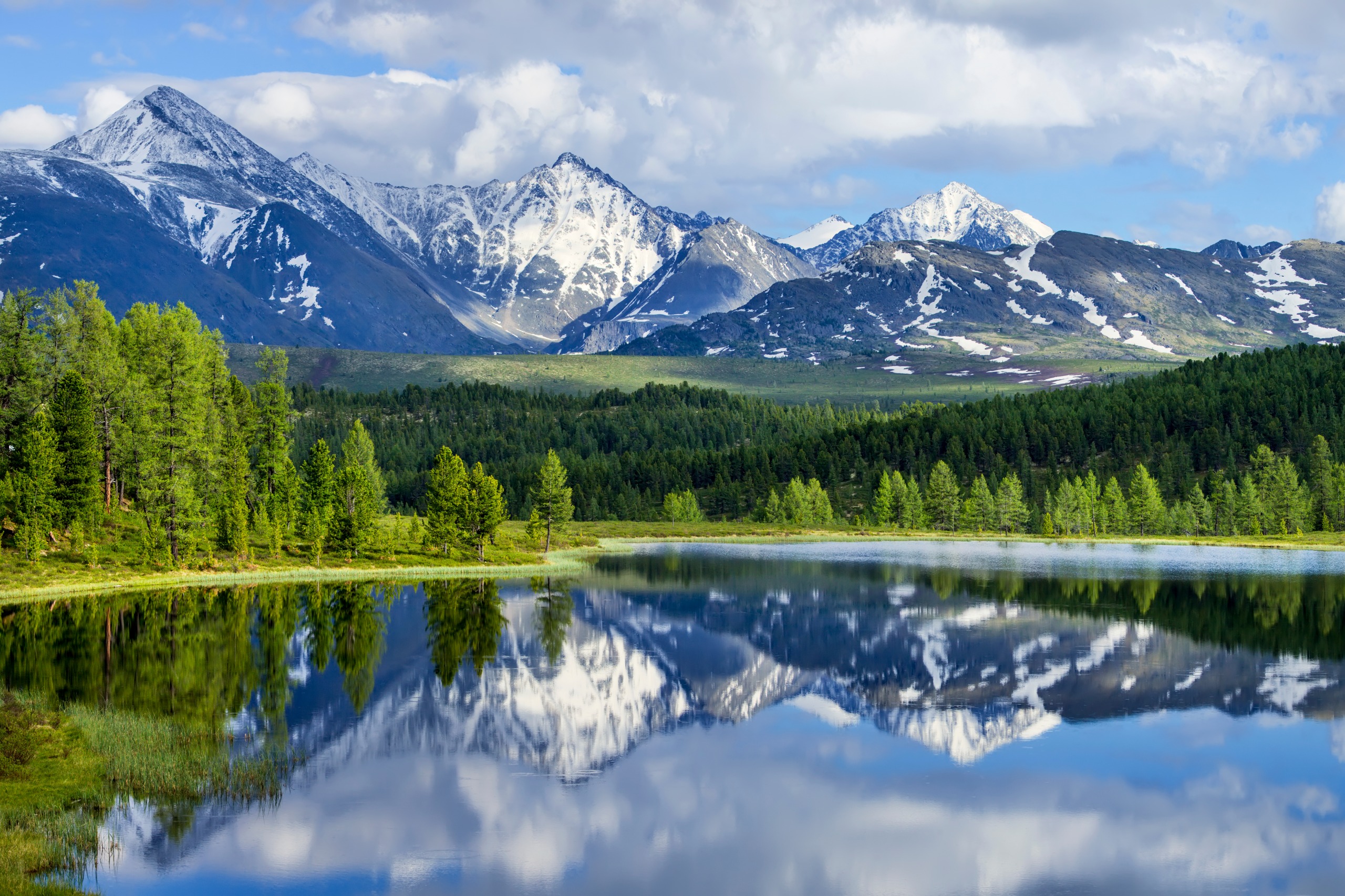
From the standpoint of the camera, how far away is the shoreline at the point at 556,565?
81.3 m

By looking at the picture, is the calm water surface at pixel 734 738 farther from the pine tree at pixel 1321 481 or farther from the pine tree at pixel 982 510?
the pine tree at pixel 982 510

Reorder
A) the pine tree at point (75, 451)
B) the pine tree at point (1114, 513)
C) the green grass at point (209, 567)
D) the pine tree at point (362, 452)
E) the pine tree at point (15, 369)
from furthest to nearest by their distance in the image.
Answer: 1. the pine tree at point (1114, 513)
2. the pine tree at point (362, 452)
3. the pine tree at point (15, 369)
4. the pine tree at point (75, 451)
5. the green grass at point (209, 567)

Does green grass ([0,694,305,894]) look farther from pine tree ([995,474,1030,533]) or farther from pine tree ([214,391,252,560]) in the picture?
pine tree ([995,474,1030,533])

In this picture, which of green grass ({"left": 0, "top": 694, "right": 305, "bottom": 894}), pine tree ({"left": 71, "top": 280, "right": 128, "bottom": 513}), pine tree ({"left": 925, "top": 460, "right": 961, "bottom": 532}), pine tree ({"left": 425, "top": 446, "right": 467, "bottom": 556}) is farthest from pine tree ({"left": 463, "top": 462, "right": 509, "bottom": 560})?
pine tree ({"left": 925, "top": 460, "right": 961, "bottom": 532})

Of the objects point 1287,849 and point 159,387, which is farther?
point 159,387

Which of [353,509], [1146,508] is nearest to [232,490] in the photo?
[353,509]

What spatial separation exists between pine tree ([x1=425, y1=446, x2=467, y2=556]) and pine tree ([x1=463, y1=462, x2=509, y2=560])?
600mm

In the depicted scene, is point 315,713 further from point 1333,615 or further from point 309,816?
point 1333,615

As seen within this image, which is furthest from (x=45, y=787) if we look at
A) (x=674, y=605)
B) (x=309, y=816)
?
(x=674, y=605)

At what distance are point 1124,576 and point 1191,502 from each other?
8419cm

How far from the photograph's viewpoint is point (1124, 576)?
104 m

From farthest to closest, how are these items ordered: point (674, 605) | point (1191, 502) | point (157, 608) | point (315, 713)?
point (1191, 502), point (674, 605), point (157, 608), point (315, 713)

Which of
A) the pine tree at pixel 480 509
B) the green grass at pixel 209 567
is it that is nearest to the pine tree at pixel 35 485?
the green grass at pixel 209 567

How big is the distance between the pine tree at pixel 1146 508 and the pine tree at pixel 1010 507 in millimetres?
16331
